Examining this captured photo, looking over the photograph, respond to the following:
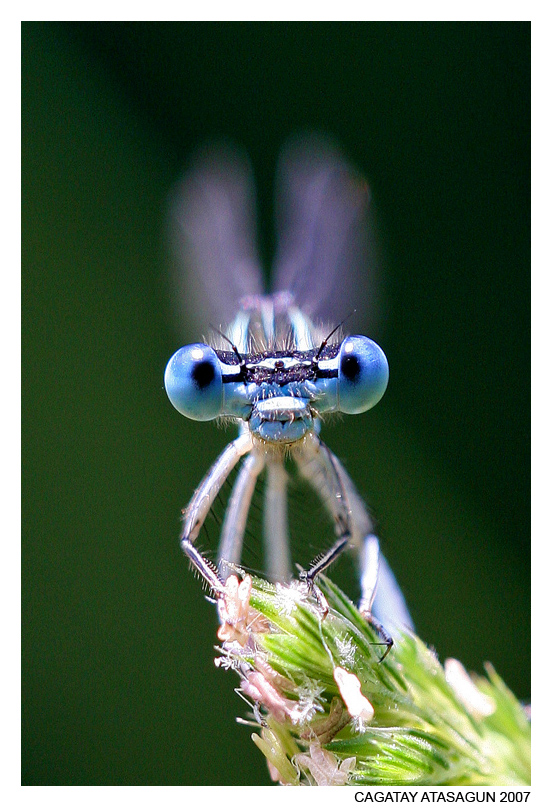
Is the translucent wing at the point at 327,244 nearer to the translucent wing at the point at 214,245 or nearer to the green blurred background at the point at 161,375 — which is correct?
the translucent wing at the point at 214,245

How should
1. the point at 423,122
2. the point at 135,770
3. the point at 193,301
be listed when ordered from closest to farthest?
the point at 193,301 → the point at 135,770 → the point at 423,122

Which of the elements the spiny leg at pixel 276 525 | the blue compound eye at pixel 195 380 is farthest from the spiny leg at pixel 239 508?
the blue compound eye at pixel 195 380

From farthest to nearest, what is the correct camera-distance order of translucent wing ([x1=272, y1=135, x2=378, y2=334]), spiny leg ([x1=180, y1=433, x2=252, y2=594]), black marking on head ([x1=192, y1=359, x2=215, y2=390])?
translucent wing ([x1=272, y1=135, x2=378, y2=334]) → black marking on head ([x1=192, y1=359, x2=215, y2=390]) → spiny leg ([x1=180, y1=433, x2=252, y2=594])

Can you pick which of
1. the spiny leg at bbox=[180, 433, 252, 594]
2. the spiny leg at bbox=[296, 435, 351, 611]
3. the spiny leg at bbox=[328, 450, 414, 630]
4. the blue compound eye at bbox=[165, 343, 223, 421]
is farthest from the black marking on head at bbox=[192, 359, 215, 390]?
the spiny leg at bbox=[328, 450, 414, 630]

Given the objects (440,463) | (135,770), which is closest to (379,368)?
(440,463)

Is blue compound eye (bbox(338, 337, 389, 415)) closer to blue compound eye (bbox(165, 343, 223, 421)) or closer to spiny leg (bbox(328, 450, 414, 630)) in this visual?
spiny leg (bbox(328, 450, 414, 630))

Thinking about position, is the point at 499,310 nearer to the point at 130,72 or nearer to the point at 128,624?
the point at 130,72

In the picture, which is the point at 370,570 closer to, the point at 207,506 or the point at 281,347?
the point at 207,506
